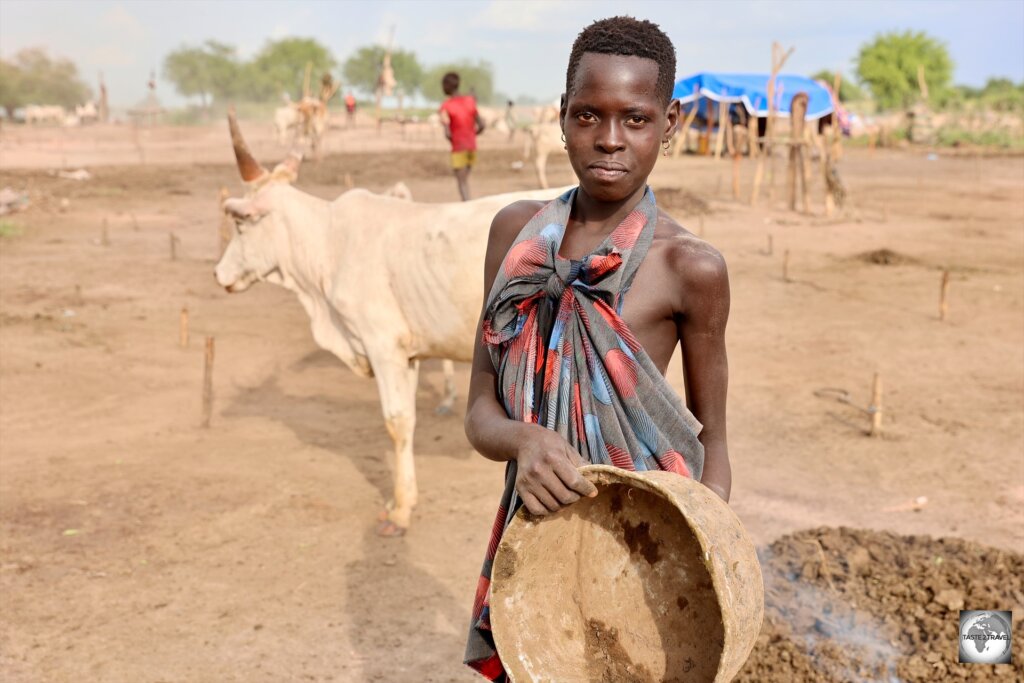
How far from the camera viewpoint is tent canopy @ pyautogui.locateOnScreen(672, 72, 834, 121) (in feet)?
84.0

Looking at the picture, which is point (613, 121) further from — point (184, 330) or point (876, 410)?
point (184, 330)

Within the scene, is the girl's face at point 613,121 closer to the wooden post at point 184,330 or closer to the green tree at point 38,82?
the wooden post at point 184,330

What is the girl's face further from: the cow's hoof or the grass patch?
the grass patch

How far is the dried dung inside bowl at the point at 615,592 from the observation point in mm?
1547

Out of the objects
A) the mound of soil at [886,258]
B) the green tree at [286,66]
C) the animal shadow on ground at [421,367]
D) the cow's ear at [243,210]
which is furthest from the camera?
the green tree at [286,66]

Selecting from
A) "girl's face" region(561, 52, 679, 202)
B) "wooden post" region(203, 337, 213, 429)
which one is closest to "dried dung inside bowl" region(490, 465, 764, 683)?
"girl's face" region(561, 52, 679, 202)

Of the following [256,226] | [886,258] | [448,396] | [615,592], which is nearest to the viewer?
[615,592]

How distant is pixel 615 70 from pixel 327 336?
381cm

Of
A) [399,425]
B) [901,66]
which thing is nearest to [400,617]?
[399,425]

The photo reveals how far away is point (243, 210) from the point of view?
532 centimetres

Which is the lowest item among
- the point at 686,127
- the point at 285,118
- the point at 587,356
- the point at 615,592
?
the point at 615,592

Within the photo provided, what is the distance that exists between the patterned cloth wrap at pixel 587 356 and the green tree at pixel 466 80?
240 feet

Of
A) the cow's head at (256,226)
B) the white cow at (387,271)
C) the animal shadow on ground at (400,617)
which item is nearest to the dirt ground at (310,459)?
the animal shadow on ground at (400,617)

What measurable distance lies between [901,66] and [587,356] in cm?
5075
